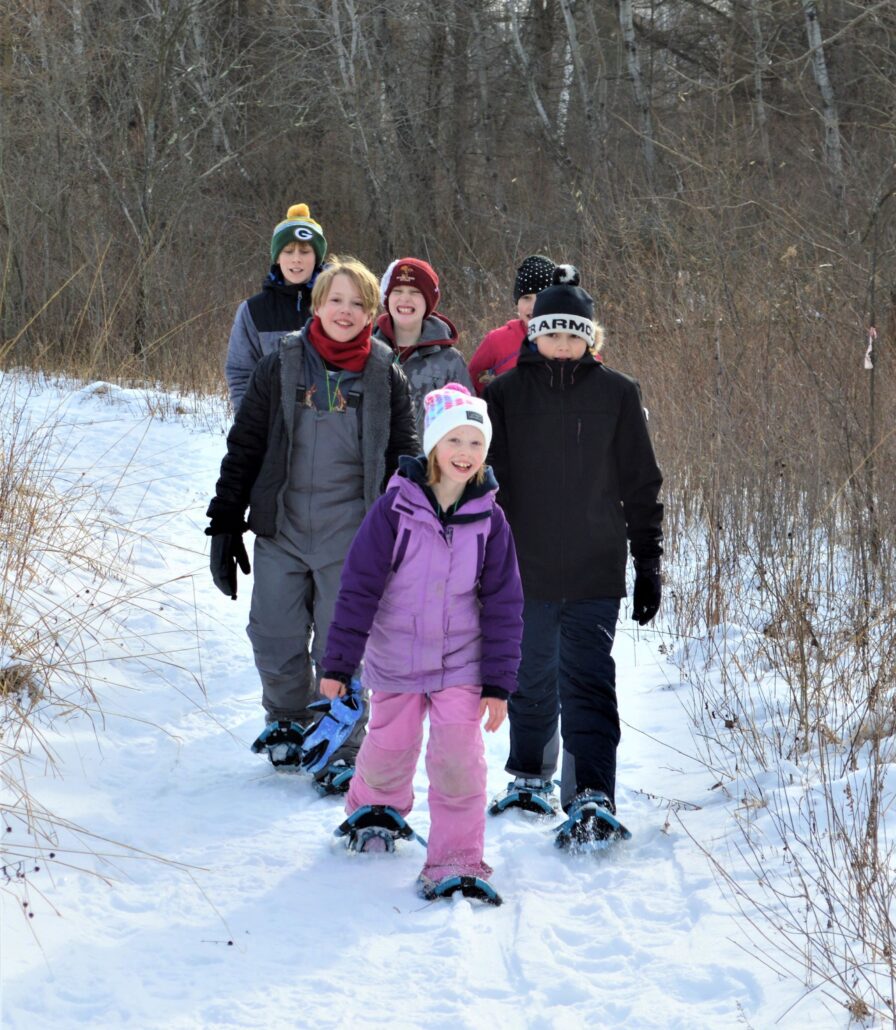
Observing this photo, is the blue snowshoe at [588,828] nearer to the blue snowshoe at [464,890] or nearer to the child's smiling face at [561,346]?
the blue snowshoe at [464,890]

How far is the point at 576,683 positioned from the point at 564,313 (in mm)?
1185

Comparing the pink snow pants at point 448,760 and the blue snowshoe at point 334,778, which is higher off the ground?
the pink snow pants at point 448,760

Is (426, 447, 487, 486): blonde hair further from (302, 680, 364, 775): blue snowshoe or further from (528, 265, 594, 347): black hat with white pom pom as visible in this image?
(302, 680, 364, 775): blue snowshoe

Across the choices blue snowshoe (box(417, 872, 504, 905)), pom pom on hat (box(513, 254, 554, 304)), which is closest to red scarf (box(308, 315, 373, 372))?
pom pom on hat (box(513, 254, 554, 304))

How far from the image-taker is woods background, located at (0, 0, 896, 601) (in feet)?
21.5

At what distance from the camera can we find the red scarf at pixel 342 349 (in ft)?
13.6

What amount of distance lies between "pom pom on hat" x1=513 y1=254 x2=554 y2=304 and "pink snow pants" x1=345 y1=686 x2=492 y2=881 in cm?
247

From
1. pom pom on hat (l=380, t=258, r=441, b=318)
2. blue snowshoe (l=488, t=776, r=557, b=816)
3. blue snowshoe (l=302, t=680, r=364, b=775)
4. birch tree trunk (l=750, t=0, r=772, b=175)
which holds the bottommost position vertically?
blue snowshoe (l=488, t=776, r=557, b=816)

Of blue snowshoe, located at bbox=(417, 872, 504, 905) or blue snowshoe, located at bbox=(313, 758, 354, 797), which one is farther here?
blue snowshoe, located at bbox=(313, 758, 354, 797)

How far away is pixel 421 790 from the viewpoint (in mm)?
4238

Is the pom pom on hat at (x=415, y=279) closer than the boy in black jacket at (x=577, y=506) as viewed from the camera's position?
No

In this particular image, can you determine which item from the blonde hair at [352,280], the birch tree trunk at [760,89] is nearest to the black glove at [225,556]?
the blonde hair at [352,280]

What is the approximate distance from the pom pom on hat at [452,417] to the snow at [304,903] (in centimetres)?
127

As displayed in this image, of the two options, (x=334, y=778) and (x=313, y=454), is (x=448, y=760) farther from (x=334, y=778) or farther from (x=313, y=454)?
(x=313, y=454)
